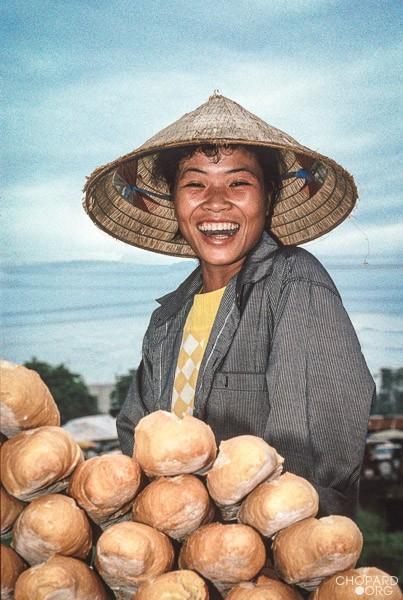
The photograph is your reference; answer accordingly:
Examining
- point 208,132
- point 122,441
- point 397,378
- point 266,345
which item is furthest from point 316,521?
point 397,378

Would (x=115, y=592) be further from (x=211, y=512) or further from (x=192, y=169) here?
(x=192, y=169)

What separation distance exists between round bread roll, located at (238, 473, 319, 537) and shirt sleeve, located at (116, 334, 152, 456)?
Result: 1197 mm

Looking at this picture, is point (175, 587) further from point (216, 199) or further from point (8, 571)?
point (216, 199)

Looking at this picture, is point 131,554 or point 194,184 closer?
point 131,554

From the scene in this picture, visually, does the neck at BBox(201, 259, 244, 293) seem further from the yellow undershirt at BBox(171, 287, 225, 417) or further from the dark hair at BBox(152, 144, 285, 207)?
the dark hair at BBox(152, 144, 285, 207)

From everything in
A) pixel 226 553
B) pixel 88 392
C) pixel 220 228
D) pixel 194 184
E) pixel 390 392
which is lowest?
pixel 88 392

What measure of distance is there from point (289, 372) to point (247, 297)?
373 millimetres

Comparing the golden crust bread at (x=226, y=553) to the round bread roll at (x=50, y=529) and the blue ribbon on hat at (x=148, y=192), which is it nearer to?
the round bread roll at (x=50, y=529)

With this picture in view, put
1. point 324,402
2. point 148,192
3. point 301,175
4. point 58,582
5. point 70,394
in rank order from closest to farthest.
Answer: point 58,582 < point 324,402 < point 301,175 < point 148,192 < point 70,394

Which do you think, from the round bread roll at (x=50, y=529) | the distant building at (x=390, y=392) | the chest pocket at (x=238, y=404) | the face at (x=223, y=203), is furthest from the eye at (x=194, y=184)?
the distant building at (x=390, y=392)

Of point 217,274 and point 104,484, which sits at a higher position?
point 217,274

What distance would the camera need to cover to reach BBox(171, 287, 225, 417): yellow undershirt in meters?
1.94

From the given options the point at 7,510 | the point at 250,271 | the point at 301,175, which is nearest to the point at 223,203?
the point at 250,271

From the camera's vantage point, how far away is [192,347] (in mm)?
2020
